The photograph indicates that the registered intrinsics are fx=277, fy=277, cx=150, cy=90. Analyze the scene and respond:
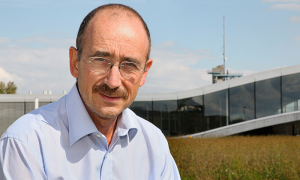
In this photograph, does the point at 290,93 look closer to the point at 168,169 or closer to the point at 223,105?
the point at 223,105

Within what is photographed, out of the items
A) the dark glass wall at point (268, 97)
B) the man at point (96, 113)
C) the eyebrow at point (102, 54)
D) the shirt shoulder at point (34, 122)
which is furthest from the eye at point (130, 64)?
the dark glass wall at point (268, 97)

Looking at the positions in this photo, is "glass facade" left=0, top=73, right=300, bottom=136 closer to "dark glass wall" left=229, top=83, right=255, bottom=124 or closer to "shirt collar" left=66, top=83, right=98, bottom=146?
"dark glass wall" left=229, top=83, right=255, bottom=124

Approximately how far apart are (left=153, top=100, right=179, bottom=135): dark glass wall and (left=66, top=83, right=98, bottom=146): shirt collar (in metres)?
21.2

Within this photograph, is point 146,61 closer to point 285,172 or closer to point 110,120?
point 110,120

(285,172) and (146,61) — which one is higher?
(146,61)

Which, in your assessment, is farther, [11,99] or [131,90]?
[11,99]

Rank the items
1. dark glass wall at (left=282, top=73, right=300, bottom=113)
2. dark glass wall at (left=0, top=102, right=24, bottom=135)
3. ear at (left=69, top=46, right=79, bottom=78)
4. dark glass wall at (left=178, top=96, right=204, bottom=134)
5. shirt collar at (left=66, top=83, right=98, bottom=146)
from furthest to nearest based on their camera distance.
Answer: dark glass wall at (left=0, top=102, right=24, bottom=135) < dark glass wall at (left=282, top=73, right=300, bottom=113) < dark glass wall at (left=178, top=96, right=204, bottom=134) < ear at (left=69, top=46, right=79, bottom=78) < shirt collar at (left=66, top=83, right=98, bottom=146)

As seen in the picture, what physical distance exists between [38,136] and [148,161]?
29.4 inches

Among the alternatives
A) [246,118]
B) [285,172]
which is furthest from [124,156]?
[246,118]

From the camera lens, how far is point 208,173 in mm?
7168

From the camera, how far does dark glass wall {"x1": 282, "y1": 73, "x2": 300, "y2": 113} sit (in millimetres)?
22867

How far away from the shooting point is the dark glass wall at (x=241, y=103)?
74.5ft

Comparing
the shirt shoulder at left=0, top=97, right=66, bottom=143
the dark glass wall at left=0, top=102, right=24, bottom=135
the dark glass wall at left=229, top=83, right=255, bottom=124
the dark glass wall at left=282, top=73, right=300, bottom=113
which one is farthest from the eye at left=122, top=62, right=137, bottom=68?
the dark glass wall at left=0, top=102, right=24, bottom=135

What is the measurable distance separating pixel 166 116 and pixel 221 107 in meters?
4.62
